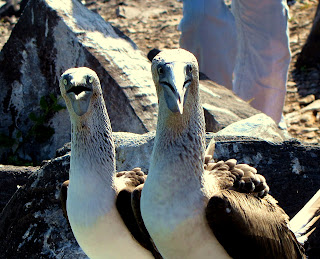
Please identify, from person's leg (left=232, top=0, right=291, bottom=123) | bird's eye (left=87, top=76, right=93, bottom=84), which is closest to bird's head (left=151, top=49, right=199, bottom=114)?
bird's eye (left=87, top=76, right=93, bottom=84)

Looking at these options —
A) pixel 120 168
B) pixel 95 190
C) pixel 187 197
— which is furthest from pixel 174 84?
pixel 120 168

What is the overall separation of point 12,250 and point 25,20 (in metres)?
2.73

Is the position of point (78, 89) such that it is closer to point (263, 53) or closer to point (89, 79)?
point (89, 79)

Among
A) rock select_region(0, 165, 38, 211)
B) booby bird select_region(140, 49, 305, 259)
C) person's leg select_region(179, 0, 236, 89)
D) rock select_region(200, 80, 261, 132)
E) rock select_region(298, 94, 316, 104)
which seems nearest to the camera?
booby bird select_region(140, 49, 305, 259)

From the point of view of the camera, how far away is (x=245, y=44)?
772 cm

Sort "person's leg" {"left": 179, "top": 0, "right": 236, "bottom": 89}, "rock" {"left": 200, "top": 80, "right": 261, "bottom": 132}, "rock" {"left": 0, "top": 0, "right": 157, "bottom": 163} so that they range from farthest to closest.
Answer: "person's leg" {"left": 179, "top": 0, "right": 236, "bottom": 89} → "rock" {"left": 0, "top": 0, "right": 157, "bottom": 163} → "rock" {"left": 200, "top": 80, "right": 261, "bottom": 132}

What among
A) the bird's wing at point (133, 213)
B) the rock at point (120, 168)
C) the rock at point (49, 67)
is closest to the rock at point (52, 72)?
the rock at point (49, 67)

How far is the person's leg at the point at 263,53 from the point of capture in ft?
24.0

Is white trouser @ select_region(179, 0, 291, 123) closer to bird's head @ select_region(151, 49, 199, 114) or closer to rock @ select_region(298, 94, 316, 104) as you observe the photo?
rock @ select_region(298, 94, 316, 104)

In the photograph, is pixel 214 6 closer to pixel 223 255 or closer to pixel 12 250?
pixel 12 250

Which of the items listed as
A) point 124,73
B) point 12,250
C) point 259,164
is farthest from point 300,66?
point 12,250

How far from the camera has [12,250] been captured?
443 cm

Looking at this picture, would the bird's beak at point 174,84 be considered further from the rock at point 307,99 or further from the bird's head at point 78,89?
the rock at point 307,99

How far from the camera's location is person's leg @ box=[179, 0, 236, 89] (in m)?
7.68
